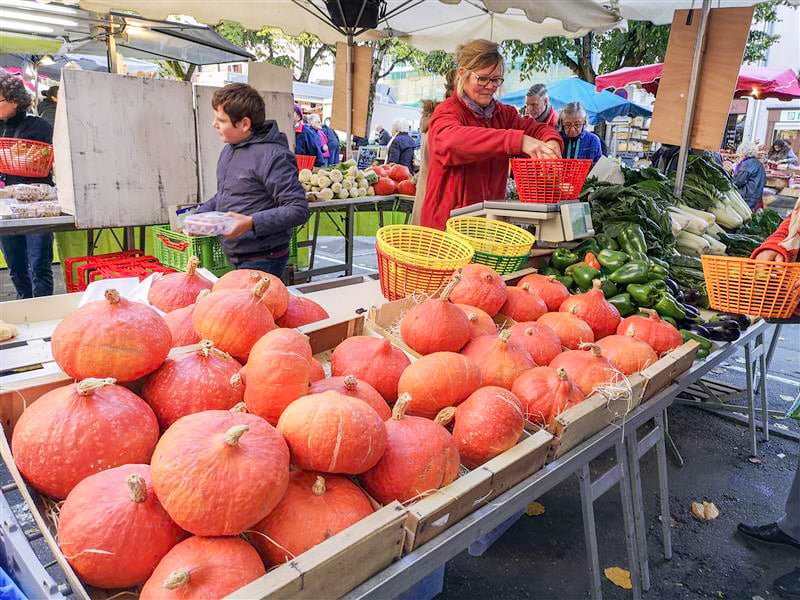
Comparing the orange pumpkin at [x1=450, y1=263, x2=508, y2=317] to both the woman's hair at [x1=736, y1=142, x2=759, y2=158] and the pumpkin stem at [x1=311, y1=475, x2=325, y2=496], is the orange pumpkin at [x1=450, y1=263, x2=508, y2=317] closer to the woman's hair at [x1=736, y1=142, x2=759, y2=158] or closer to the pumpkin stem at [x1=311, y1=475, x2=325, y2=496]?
the pumpkin stem at [x1=311, y1=475, x2=325, y2=496]

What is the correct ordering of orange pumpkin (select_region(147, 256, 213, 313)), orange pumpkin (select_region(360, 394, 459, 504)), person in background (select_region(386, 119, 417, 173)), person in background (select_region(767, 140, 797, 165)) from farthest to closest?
person in background (select_region(767, 140, 797, 165)), person in background (select_region(386, 119, 417, 173)), orange pumpkin (select_region(147, 256, 213, 313)), orange pumpkin (select_region(360, 394, 459, 504))

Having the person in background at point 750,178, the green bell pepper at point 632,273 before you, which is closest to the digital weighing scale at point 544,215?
the green bell pepper at point 632,273

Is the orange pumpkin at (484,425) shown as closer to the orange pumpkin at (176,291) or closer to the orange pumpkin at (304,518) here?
the orange pumpkin at (304,518)

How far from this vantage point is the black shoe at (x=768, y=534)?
9.42 ft

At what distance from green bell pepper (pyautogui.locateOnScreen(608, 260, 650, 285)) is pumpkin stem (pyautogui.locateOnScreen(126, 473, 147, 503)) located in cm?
279

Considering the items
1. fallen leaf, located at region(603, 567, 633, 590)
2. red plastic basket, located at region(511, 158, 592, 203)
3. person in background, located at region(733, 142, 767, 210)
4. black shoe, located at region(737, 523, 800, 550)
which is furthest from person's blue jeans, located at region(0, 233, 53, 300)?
person in background, located at region(733, 142, 767, 210)

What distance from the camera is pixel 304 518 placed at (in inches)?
45.1

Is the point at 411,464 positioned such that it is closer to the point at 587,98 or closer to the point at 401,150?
the point at 401,150

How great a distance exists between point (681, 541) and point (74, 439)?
3.04 metres

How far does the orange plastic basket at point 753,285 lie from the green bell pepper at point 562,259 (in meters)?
0.78

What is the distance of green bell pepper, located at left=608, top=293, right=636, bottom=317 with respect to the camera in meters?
3.01

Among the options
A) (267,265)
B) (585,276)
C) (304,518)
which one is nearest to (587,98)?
(585,276)


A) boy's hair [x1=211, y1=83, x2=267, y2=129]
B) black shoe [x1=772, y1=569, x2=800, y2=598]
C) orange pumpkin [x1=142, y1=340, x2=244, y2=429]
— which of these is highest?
boy's hair [x1=211, y1=83, x2=267, y2=129]

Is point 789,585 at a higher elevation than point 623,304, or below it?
below
